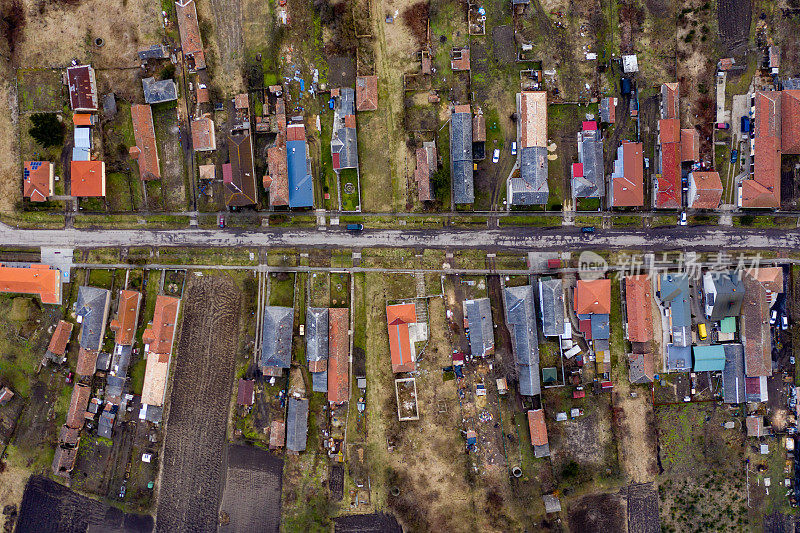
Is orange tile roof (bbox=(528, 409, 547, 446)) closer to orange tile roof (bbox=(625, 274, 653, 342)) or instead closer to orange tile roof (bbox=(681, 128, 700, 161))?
orange tile roof (bbox=(625, 274, 653, 342))

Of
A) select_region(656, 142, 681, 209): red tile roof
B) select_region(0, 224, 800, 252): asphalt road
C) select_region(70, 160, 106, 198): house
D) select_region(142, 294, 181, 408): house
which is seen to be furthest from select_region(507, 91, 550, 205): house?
select_region(70, 160, 106, 198): house

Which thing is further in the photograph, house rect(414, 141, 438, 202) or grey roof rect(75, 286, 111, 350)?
grey roof rect(75, 286, 111, 350)

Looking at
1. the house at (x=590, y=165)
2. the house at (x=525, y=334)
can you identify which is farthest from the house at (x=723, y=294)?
the house at (x=525, y=334)

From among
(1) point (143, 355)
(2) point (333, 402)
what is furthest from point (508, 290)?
(1) point (143, 355)

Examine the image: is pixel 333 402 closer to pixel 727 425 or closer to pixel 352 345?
pixel 352 345

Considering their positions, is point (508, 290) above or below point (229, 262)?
below

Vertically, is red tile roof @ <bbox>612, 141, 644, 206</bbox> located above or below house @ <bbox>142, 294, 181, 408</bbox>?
above

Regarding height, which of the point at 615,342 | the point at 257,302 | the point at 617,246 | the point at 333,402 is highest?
the point at 617,246
